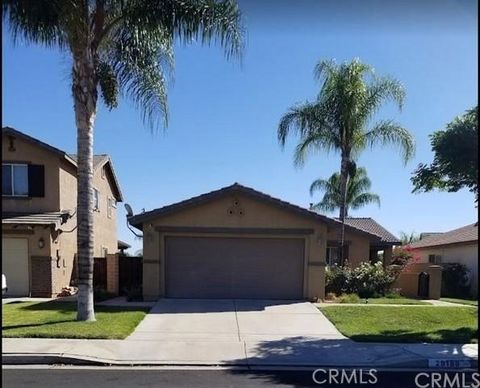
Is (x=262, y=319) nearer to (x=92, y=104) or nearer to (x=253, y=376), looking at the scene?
(x=253, y=376)

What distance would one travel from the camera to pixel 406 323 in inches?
468

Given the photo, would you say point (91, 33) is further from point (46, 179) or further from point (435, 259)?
point (435, 259)

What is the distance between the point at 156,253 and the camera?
1596 cm

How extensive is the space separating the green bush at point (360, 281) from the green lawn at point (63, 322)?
718 centimetres

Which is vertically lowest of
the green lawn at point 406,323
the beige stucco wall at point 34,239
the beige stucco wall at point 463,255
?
the beige stucco wall at point 463,255

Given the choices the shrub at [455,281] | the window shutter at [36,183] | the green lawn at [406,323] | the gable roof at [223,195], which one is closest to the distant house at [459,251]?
the shrub at [455,281]

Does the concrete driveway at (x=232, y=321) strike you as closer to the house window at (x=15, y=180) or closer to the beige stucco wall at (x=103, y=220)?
the house window at (x=15, y=180)

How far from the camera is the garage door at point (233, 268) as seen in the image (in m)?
16.1

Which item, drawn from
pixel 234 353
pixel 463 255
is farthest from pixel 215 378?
pixel 463 255

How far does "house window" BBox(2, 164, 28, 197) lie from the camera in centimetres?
1844

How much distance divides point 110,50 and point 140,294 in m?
7.91

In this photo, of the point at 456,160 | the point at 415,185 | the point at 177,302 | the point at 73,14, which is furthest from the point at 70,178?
the point at 456,160

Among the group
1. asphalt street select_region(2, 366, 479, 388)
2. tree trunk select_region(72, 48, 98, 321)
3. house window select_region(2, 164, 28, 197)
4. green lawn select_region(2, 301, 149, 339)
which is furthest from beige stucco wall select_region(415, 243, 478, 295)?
house window select_region(2, 164, 28, 197)

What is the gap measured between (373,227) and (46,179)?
1990cm
